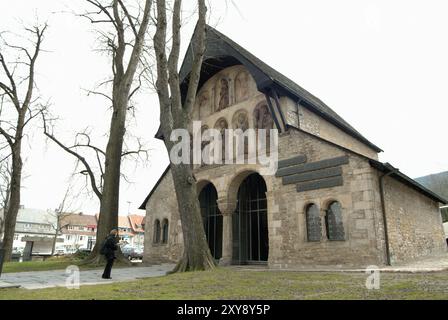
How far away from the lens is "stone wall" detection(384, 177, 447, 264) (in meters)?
11.0

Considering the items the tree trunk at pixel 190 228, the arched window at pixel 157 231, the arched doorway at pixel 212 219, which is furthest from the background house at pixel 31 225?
the tree trunk at pixel 190 228

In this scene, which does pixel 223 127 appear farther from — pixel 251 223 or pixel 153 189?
pixel 153 189

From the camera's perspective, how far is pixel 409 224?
12.8 m

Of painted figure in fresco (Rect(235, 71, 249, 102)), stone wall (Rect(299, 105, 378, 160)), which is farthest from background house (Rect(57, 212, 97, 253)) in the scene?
stone wall (Rect(299, 105, 378, 160))

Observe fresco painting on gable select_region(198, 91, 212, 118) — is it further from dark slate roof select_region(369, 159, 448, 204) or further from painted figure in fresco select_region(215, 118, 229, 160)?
dark slate roof select_region(369, 159, 448, 204)

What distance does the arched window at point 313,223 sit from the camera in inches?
449

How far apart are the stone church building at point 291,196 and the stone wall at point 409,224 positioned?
4cm

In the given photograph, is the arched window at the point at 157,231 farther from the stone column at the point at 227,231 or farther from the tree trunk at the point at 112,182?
the stone column at the point at 227,231

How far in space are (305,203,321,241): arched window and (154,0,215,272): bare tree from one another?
4.02 m

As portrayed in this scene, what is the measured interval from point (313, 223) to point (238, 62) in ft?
28.1

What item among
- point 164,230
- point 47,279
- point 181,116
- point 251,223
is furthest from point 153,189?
point 47,279

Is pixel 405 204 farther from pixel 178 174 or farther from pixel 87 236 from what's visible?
pixel 87 236

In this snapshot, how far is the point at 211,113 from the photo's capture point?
17.1m

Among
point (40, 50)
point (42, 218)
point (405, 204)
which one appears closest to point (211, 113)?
point (405, 204)
